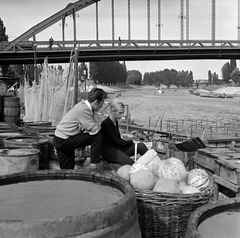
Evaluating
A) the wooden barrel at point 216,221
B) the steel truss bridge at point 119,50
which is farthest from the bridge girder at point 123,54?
the wooden barrel at point 216,221

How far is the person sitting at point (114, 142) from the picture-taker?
4.77 meters

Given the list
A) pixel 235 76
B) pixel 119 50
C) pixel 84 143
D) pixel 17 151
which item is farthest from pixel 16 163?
pixel 235 76

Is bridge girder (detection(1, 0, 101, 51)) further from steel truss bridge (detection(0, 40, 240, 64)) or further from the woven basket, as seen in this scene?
the woven basket

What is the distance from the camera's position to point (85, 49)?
47.7m

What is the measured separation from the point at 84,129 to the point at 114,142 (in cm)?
59

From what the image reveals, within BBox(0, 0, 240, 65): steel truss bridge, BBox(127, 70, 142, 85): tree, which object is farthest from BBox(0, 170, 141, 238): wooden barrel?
BBox(127, 70, 142, 85): tree

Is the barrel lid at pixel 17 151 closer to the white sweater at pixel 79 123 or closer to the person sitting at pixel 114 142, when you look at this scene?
the white sweater at pixel 79 123

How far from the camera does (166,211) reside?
9.16ft

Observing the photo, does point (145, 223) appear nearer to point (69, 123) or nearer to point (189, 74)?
point (69, 123)

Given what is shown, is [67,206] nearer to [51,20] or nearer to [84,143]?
[84,143]

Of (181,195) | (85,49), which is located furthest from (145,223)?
(85,49)

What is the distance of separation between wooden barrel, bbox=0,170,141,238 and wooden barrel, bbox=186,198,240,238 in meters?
0.34

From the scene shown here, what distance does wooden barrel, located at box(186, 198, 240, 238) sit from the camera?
6.45 feet

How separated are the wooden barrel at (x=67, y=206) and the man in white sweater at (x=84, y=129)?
1632mm
